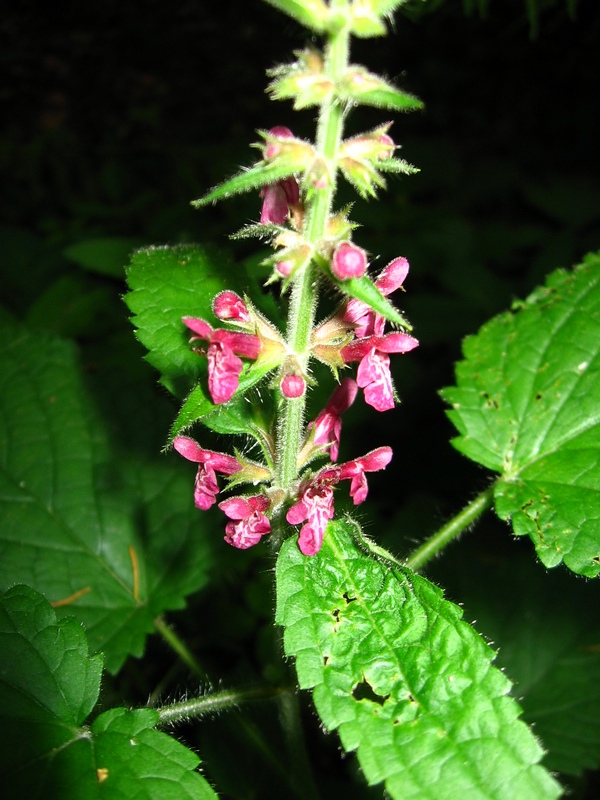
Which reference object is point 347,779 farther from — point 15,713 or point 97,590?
point 15,713

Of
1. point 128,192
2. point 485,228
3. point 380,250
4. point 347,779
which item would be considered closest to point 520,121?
point 485,228

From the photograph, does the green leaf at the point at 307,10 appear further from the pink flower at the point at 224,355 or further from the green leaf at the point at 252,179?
the pink flower at the point at 224,355

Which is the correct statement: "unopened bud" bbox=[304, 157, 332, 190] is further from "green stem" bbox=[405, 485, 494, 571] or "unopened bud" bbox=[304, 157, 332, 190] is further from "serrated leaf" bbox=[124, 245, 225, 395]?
"green stem" bbox=[405, 485, 494, 571]

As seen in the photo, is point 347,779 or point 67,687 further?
point 347,779

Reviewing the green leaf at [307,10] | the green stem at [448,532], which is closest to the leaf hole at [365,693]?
the green stem at [448,532]

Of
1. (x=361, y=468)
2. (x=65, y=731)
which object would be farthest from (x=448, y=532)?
(x=65, y=731)

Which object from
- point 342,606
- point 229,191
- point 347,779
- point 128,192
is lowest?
point 347,779

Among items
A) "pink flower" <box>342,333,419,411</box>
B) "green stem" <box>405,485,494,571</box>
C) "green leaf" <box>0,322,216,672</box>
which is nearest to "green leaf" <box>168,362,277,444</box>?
"pink flower" <box>342,333,419,411</box>
